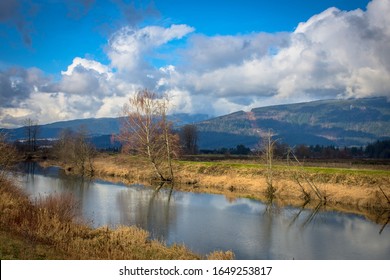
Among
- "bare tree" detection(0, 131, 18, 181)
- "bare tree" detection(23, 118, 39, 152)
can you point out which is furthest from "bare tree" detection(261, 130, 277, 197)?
"bare tree" detection(23, 118, 39, 152)

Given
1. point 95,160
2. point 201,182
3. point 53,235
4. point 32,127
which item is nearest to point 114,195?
point 201,182

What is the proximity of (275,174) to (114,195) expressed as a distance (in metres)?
21.3

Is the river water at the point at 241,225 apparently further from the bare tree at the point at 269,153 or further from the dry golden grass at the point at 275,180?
the dry golden grass at the point at 275,180

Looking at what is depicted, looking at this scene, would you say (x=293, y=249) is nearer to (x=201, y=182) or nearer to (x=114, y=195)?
(x=114, y=195)

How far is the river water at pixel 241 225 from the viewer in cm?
2466

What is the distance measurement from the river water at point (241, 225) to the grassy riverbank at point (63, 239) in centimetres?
317

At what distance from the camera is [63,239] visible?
20.8 meters

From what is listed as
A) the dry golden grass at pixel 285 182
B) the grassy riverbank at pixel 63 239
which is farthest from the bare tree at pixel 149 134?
the grassy riverbank at pixel 63 239

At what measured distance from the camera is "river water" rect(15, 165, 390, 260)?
2466 cm

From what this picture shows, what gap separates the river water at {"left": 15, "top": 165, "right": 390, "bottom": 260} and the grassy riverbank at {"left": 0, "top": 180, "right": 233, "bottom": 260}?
10.4 ft

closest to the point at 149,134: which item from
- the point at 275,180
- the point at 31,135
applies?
the point at 275,180

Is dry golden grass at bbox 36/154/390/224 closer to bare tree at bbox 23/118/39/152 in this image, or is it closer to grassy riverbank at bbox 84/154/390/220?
grassy riverbank at bbox 84/154/390/220

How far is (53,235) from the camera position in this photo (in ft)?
68.8

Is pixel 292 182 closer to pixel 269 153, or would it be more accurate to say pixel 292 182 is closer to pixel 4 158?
pixel 269 153
